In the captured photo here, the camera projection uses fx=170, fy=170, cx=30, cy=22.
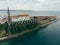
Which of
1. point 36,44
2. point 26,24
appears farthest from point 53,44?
point 26,24

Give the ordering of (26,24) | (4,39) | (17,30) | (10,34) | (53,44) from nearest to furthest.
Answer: (53,44) < (4,39) < (10,34) < (17,30) < (26,24)

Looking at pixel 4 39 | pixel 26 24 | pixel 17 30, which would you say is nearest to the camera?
pixel 4 39

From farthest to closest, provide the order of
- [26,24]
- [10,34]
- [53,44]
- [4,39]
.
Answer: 1. [26,24]
2. [10,34]
3. [4,39]
4. [53,44]

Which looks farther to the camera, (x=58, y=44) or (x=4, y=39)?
(x=4, y=39)

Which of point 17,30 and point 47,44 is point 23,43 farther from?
point 17,30

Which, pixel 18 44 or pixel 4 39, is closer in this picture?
pixel 18 44

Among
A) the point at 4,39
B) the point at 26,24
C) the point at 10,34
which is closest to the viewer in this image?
the point at 4,39

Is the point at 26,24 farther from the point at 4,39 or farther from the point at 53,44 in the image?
the point at 53,44

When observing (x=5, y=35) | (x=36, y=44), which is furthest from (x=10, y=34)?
(x=36, y=44)
